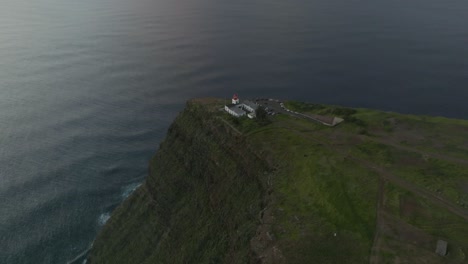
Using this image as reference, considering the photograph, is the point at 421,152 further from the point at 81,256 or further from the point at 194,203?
the point at 81,256

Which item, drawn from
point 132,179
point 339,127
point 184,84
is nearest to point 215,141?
point 339,127

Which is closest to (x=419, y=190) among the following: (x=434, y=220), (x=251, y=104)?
(x=434, y=220)

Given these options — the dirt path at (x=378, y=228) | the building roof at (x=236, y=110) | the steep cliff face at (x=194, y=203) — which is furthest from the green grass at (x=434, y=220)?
the building roof at (x=236, y=110)

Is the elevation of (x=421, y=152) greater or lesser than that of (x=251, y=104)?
lesser

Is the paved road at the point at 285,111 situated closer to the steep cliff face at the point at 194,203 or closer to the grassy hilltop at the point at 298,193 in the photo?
the grassy hilltop at the point at 298,193

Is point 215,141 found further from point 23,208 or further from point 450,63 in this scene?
point 450,63

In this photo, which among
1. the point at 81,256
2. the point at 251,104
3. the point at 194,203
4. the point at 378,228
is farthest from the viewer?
the point at 81,256
